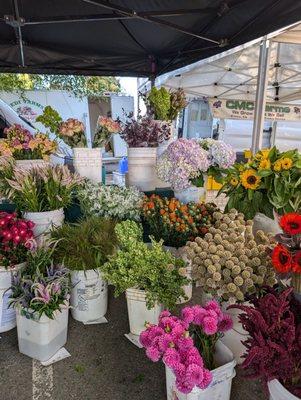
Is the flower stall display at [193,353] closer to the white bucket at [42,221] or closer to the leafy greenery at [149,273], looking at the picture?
the leafy greenery at [149,273]

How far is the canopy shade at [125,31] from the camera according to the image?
2.30m

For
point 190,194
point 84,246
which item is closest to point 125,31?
point 190,194

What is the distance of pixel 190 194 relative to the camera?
7.24 ft

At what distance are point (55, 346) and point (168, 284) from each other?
0.70 metres

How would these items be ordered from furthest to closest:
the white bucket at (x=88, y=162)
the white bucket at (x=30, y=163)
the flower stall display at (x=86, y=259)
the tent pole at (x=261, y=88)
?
1. the tent pole at (x=261, y=88)
2. the white bucket at (x=88, y=162)
3. the white bucket at (x=30, y=163)
4. the flower stall display at (x=86, y=259)

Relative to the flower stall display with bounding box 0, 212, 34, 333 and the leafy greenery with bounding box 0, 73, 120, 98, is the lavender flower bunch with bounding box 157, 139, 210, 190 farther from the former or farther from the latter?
the leafy greenery with bounding box 0, 73, 120, 98

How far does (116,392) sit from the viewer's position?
1382 mm

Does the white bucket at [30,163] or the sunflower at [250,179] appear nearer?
the sunflower at [250,179]

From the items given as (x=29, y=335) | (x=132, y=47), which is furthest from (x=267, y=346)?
(x=132, y=47)

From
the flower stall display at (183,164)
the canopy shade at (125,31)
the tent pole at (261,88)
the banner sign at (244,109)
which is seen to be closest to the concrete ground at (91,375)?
the flower stall display at (183,164)

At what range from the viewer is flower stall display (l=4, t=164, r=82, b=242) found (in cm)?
191

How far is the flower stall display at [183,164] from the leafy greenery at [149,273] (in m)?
0.60

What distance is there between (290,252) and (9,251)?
1482 millimetres

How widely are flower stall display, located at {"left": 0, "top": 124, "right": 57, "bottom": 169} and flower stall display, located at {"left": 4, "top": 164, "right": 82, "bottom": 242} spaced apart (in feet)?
0.86
